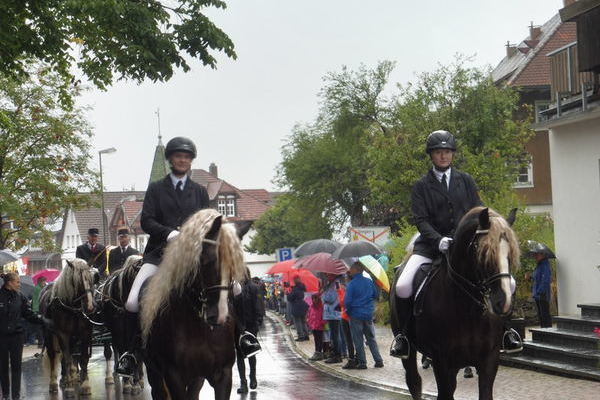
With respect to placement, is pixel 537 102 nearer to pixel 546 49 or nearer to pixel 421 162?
pixel 546 49

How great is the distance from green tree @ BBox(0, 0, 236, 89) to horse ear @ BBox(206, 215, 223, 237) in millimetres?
9101

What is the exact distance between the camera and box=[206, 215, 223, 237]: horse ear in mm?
8047

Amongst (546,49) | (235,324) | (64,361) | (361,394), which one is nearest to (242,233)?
(235,324)

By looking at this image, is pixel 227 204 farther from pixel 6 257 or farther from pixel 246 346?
pixel 246 346

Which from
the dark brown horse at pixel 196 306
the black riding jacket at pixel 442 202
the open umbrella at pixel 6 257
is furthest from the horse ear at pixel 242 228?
the open umbrella at pixel 6 257

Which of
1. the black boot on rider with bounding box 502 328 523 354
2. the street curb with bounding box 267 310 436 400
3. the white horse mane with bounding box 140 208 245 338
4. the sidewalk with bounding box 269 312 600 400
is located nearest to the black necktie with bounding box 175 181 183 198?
the white horse mane with bounding box 140 208 245 338

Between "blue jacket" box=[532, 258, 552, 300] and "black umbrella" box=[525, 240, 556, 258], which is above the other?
"black umbrella" box=[525, 240, 556, 258]

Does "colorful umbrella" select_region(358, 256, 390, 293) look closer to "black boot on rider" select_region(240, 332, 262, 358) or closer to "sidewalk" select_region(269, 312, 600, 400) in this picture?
"sidewalk" select_region(269, 312, 600, 400)

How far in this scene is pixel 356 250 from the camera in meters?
22.6

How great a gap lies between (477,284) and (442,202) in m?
1.17

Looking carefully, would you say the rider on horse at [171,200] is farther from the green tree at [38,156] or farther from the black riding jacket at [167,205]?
the green tree at [38,156]

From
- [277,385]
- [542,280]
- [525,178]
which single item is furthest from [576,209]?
[525,178]

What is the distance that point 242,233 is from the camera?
27.5ft

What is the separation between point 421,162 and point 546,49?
16.5 m
